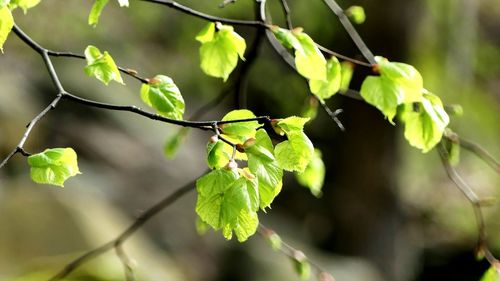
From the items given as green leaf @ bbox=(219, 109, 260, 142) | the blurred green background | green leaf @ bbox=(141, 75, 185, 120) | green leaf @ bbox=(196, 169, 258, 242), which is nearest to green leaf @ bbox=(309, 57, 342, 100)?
green leaf @ bbox=(141, 75, 185, 120)

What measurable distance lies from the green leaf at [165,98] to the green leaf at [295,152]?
297 mm

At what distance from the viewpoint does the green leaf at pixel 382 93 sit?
4.49 ft

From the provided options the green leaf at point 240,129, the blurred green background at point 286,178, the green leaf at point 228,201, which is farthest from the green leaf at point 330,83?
the blurred green background at point 286,178

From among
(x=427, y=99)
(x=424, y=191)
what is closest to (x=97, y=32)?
(x=424, y=191)

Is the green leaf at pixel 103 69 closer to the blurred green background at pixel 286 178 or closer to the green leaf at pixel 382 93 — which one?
the green leaf at pixel 382 93

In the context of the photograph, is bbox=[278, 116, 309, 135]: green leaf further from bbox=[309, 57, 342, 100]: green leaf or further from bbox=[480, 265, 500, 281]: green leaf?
bbox=[480, 265, 500, 281]: green leaf

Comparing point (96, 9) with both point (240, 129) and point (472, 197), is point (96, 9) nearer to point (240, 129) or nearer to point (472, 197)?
point (240, 129)

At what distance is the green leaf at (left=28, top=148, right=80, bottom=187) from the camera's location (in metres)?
1.13

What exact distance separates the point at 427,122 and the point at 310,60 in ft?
0.90

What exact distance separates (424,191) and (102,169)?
3.87m

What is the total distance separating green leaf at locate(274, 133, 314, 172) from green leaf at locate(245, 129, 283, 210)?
0.09 ft

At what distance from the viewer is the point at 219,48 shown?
1444mm

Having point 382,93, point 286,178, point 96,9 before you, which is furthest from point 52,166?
point 286,178

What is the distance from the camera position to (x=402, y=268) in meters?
5.59
